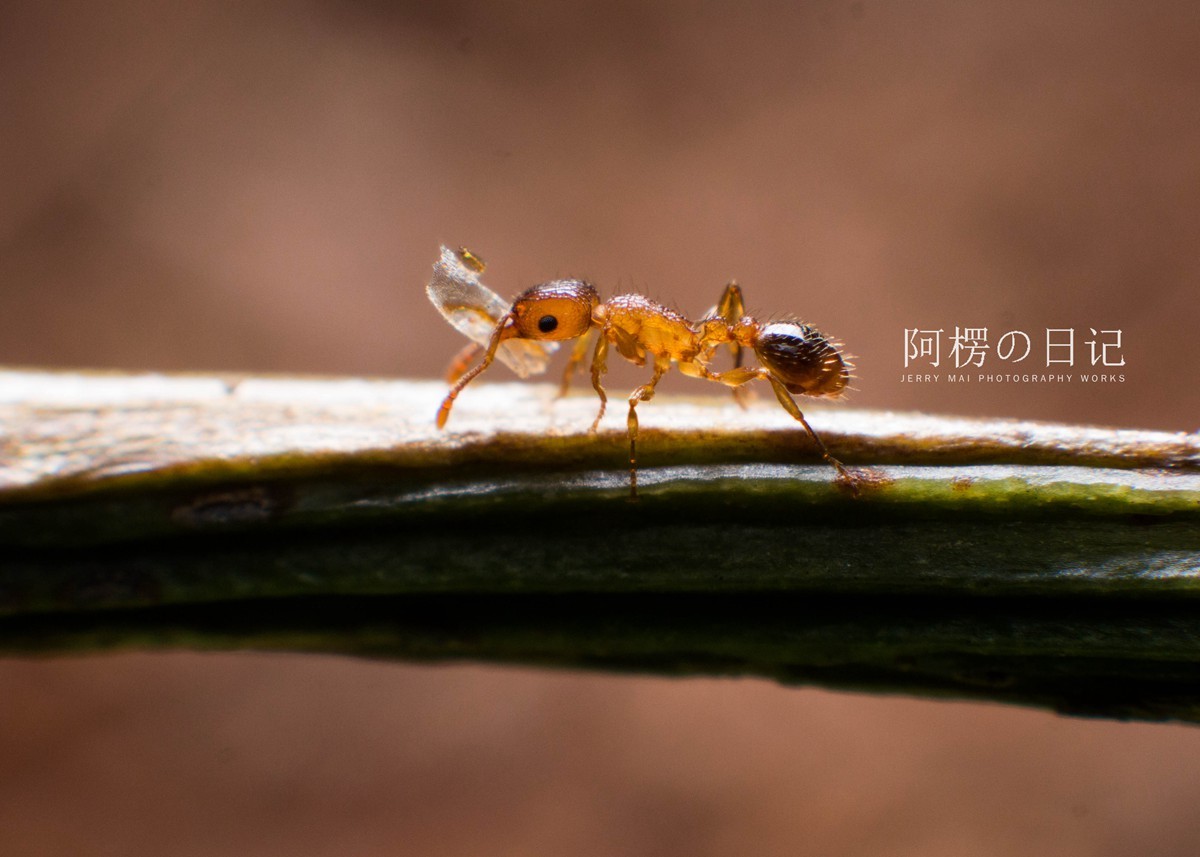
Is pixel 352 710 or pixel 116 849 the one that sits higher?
pixel 352 710

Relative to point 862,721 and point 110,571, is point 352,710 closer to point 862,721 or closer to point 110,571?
point 862,721

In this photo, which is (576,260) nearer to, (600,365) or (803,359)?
(600,365)

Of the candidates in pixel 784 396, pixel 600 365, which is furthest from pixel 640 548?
pixel 600 365

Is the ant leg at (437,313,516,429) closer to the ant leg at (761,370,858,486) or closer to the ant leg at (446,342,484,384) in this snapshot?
the ant leg at (446,342,484,384)

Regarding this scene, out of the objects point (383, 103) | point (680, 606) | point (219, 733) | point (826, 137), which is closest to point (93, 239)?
point (383, 103)

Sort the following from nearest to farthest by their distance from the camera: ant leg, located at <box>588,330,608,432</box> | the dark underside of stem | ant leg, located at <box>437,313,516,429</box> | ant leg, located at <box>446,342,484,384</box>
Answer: the dark underside of stem → ant leg, located at <box>437,313,516,429</box> → ant leg, located at <box>588,330,608,432</box> → ant leg, located at <box>446,342,484,384</box>

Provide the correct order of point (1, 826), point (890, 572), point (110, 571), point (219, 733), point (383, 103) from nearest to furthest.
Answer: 1. point (890, 572)
2. point (110, 571)
3. point (1, 826)
4. point (219, 733)
5. point (383, 103)

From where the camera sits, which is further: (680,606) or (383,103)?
(383,103)

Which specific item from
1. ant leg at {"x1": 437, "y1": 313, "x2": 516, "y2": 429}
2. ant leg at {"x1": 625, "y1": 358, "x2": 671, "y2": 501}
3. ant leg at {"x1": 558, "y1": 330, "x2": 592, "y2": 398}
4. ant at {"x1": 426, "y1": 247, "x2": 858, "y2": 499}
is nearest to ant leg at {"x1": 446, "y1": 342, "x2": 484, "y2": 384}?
ant at {"x1": 426, "y1": 247, "x2": 858, "y2": 499}


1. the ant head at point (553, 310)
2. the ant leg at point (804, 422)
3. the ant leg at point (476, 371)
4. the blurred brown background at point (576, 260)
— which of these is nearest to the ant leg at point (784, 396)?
the ant leg at point (804, 422)
